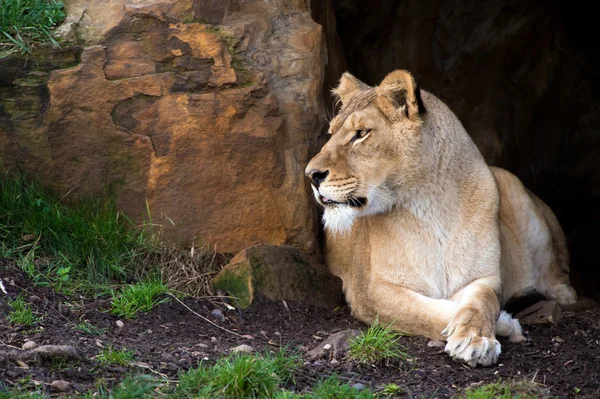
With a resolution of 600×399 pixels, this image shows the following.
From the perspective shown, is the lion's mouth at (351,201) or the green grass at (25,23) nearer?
the lion's mouth at (351,201)

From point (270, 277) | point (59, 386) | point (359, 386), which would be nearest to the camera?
point (59, 386)

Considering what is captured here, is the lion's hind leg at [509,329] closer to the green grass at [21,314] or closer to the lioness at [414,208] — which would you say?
the lioness at [414,208]

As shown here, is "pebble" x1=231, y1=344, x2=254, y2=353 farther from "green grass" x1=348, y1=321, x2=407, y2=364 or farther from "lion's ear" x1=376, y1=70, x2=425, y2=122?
"lion's ear" x1=376, y1=70, x2=425, y2=122

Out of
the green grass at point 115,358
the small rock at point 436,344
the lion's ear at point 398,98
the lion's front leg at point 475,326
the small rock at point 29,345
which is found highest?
the lion's ear at point 398,98

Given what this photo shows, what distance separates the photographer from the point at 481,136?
8.51 m

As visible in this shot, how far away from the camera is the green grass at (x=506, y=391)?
4.26 m

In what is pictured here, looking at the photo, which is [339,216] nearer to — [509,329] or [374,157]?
[374,157]

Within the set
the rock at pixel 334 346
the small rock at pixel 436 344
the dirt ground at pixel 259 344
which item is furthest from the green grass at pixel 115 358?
the small rock at pixel 436 344

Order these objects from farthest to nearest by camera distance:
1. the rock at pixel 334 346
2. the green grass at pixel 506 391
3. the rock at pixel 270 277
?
the rock at pixel 270 277
the rock at pixel 334 346
the green grass at pixel 506 391

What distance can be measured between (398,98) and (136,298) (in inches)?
83.4

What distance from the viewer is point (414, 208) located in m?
5.71

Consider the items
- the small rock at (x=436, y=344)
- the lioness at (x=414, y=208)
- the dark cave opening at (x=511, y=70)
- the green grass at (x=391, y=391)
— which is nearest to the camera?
the green grass at (x=391, y=391)

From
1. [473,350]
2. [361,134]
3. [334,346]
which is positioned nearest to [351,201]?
[361,134]

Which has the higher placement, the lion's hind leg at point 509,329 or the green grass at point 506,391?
the green grass at point 506,391
